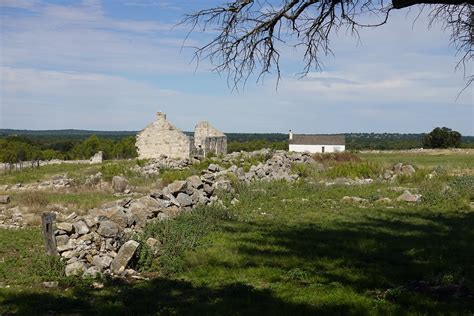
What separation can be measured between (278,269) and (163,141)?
2672 cm

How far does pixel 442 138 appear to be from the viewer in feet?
246

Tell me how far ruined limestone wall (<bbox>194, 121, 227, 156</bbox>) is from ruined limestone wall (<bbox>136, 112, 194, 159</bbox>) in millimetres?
3607

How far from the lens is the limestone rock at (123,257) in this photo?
9.05 metres

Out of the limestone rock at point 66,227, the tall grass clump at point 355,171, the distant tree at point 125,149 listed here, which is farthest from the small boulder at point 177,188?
the distant tree at point 125,149

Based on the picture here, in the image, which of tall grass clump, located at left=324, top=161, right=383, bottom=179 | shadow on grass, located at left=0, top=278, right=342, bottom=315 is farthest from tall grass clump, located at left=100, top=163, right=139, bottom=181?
shadow on grass, located at left=0, top=278, right=342, bottom=315

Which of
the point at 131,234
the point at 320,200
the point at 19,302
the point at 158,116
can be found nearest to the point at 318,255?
the point at 131,234

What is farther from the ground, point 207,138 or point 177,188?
point 207,138

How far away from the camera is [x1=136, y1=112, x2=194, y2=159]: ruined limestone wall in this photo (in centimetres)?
3462

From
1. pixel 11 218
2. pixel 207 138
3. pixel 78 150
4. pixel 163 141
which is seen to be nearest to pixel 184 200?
pixel 11 218

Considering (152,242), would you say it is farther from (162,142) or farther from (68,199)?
(162,142)

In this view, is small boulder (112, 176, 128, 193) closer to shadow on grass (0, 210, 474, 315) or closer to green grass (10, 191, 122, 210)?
green grass (10, 191, 122, 210)

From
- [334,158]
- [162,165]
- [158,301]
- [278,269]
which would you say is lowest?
[158,301]

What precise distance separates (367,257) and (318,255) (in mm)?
897

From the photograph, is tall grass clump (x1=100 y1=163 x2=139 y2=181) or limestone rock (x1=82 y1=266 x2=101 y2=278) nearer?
limestone rock (x1=82 y1=266 x2=101 y2=278)
